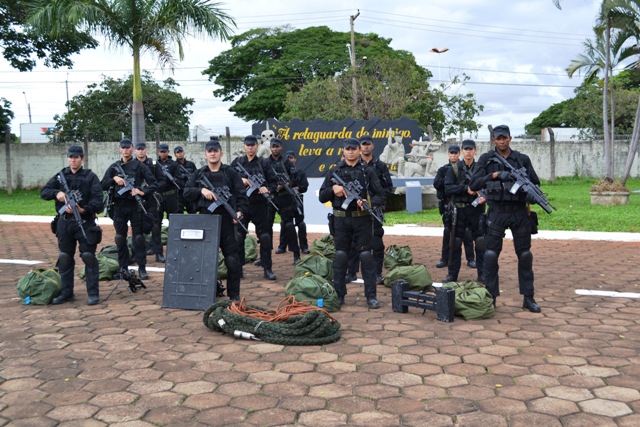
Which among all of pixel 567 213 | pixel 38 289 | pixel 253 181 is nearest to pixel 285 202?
pixel 253 181

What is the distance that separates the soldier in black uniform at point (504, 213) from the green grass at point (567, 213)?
7297 millimetres

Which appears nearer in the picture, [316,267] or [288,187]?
[316,267]

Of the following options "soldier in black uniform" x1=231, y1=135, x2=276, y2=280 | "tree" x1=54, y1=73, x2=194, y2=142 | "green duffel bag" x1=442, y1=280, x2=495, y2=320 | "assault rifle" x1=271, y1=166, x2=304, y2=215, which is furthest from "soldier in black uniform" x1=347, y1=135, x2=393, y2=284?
"tree" x1=54, y1=73, x2=194, y2=142

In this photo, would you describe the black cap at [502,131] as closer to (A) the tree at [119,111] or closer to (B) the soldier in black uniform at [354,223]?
(B) the soldier in black uniform at [354,223]

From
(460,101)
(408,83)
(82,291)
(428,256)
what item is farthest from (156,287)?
(460,101)

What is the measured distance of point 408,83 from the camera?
83.0 feet

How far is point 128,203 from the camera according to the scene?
888cm

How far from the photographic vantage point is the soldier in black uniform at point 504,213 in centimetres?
689

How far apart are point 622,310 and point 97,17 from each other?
561 inches

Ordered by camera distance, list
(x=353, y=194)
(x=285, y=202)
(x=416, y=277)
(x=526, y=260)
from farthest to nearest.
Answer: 1. (x=285, y=202)
2. (x=416, y=277)
3. (x=353, y=194)
4. (x=526, y=260)

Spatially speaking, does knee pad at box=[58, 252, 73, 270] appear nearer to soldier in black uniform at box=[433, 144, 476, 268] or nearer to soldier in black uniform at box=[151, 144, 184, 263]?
soldier in black uniform at box=[151, 144, 184, 263]

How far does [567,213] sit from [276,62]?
27.4 meters

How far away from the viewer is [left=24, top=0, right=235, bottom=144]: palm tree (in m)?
16.1

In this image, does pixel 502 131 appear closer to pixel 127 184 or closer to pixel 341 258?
pixel 341 258
